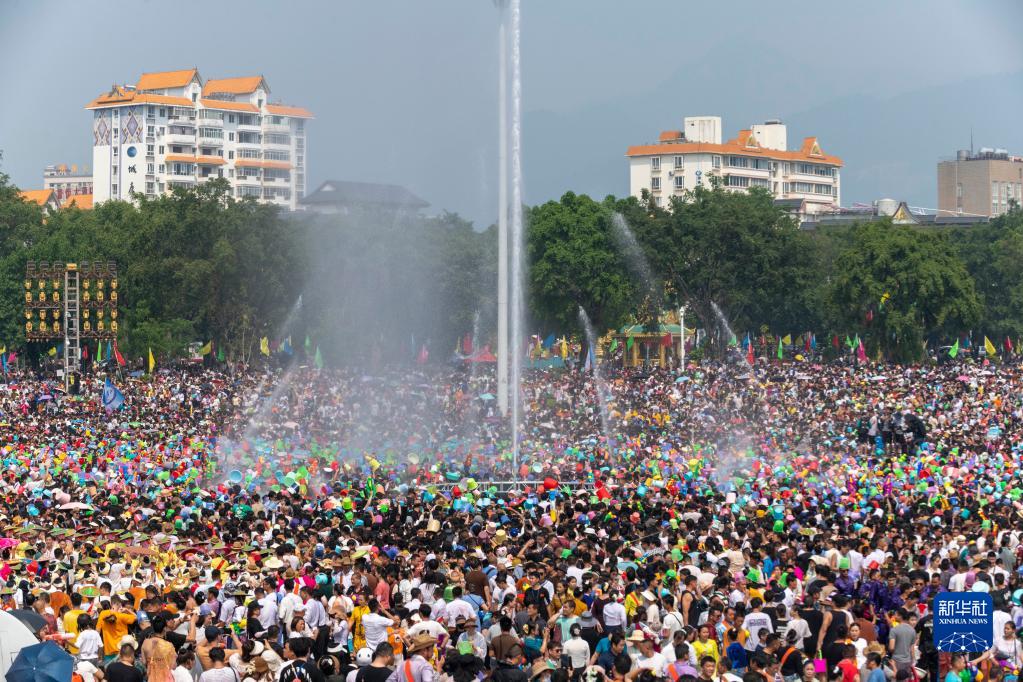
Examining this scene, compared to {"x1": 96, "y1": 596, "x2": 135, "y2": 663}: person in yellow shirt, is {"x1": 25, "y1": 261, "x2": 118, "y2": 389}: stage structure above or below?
above

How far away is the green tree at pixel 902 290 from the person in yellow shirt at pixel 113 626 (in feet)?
202

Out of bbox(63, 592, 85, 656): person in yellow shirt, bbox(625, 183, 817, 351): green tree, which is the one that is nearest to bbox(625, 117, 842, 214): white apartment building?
bbox(625, 183, 817, 351): green tree

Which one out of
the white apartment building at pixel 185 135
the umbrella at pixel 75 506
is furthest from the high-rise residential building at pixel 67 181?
the umbrella at pixel 75 506

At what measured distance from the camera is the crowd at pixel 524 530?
16859mm

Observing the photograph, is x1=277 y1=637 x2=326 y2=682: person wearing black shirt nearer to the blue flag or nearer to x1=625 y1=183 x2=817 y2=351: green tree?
the blue flag

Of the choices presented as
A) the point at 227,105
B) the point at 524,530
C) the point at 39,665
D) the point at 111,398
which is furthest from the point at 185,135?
the point at 39,665

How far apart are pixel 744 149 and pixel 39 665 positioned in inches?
6088

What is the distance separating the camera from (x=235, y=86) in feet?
562

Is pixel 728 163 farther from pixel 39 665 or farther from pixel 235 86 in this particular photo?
pixel 39 665

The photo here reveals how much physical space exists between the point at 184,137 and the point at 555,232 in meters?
96.5

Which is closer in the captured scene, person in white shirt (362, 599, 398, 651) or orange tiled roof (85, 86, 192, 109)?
person in white shirt (362, 599, 398, 651)

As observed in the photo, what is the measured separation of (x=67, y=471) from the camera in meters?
39.0

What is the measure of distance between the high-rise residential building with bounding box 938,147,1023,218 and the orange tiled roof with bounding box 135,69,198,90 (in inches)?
3182

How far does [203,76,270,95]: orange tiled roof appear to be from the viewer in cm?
17062
